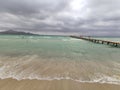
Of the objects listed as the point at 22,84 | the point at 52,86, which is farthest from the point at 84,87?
the point at 22,84

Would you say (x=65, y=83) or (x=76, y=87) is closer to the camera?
(x=76, y=87)

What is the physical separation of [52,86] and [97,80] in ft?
7.29

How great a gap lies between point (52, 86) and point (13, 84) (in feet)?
5.15

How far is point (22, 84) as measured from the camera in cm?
454

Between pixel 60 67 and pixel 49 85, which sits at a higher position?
pixel 49 85

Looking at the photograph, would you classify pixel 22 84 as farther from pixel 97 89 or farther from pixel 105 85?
pixel 105 85

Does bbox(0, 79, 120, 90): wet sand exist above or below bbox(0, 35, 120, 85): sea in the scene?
above

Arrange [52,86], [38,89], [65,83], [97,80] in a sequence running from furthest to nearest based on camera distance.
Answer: [97,80] < [65,83] < [52,86] < [38,89]

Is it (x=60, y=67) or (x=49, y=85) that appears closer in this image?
(x=49, y=85)

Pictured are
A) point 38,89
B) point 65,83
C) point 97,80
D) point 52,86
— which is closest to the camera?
point 38,89

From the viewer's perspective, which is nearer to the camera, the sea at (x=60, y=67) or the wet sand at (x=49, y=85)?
the wet sand at (x=49, y=85)

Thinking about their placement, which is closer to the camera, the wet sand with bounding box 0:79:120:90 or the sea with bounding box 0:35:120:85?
the wet sand with bounding box 0:79:120:90

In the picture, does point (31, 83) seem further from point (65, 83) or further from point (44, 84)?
point (65, 83)

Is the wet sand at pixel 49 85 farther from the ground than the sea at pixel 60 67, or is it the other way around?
the wet sand at pixel 49 85
